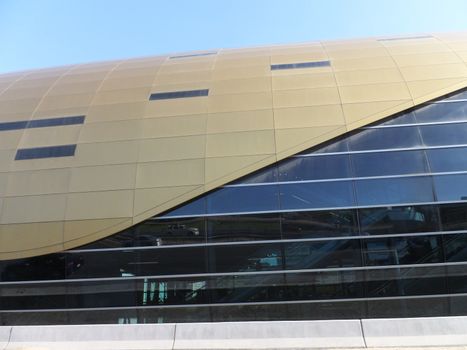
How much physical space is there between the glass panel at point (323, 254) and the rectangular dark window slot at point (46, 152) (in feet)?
31.6

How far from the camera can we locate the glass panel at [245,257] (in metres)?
15.8

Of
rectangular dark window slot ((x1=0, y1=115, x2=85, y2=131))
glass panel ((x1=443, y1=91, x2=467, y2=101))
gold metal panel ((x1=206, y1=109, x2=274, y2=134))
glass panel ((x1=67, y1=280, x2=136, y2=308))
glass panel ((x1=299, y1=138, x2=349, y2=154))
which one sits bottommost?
glass panel ((x1=67, y1=280, x2=136, y2=308))

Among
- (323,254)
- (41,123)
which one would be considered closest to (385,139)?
(323,254)

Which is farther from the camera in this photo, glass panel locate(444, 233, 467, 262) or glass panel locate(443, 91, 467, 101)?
glass panel locate(443, 91, 467, 101)

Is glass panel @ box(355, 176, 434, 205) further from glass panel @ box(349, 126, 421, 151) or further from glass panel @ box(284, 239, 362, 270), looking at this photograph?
glass panel @ box(284, 239, 362, 270)

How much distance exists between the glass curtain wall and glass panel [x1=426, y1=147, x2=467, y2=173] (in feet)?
0.13

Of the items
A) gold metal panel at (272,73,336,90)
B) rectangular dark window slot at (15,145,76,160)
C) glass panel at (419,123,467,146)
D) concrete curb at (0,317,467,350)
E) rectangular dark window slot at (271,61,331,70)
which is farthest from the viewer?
rectangular dark window slot at (271,61,331,70)

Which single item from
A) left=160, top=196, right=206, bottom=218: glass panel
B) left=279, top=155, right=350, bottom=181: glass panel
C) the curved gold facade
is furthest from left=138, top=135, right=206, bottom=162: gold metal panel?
left=279, top=155, right=350, bottom=181: glass panel

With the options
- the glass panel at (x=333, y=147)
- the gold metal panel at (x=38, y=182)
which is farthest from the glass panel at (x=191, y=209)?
the gold metal panel at (x=38, y=182)

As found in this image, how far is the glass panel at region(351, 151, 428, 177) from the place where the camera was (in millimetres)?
16531

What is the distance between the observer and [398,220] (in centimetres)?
1586

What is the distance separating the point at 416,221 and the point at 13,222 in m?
14.9

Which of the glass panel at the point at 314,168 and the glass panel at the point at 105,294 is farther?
the glass panel at the point at 314,168

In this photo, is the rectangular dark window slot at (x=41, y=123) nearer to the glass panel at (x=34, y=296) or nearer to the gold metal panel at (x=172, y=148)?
the gold metal panel at (x=172, y=148)
